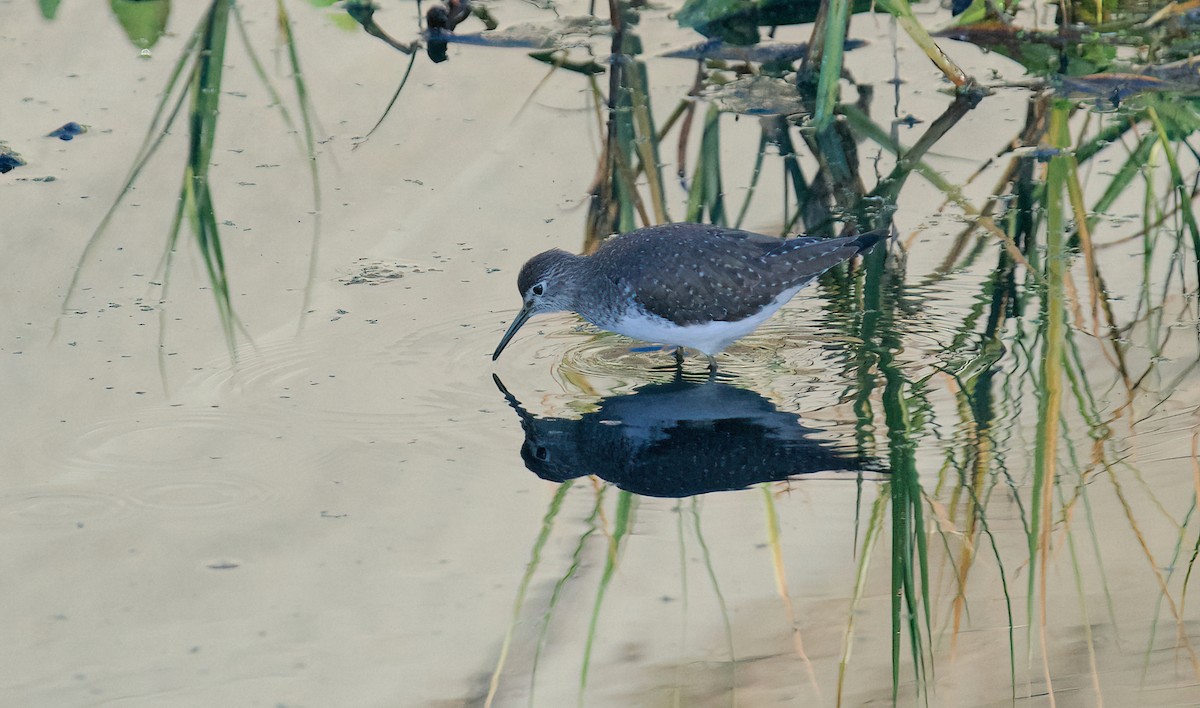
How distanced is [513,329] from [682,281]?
27.9 inches

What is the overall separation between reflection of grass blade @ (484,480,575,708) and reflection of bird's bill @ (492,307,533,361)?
93 centimetres

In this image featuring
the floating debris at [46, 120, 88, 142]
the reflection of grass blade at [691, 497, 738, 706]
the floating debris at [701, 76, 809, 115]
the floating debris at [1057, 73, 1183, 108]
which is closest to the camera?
the reflection of grass blade at [691, 497, 738, 706]

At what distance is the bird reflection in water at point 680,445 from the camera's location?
4719 mm

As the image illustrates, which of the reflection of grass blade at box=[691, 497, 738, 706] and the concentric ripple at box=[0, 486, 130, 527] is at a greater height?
the concentric ripple at box=[0, 486, 130, 527]

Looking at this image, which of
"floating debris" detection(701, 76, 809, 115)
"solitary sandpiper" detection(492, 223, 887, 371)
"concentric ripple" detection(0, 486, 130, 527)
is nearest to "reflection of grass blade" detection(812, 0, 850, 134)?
"floating debris" detection(701, 76, 809, 115)

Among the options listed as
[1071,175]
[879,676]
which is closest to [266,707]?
[879,676]

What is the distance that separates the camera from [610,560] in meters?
4.29

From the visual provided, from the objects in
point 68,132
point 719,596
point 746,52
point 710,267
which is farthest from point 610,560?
point 746,52

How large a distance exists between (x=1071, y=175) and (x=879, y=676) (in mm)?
3851

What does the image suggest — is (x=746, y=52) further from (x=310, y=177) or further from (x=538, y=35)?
(x=310, y=177)

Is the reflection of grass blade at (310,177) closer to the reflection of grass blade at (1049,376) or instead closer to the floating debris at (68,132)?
the floating debris at (68,132)

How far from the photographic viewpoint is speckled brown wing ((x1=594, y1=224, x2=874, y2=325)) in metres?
5.30

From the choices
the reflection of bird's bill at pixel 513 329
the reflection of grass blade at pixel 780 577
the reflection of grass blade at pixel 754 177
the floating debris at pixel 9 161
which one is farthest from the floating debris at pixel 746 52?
the reflection of grass blade at pixel 780 577

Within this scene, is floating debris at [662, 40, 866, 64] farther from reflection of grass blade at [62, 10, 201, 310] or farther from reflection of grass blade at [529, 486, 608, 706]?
reflection of grass blade at [529, 486, 608, 706]
